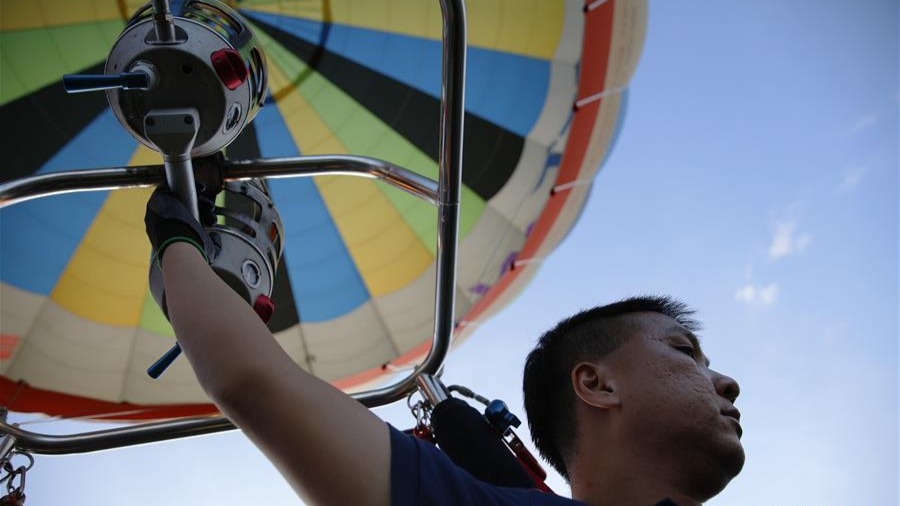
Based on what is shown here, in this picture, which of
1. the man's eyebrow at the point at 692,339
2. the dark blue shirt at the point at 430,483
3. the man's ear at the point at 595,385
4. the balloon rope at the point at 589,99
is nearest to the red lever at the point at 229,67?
the dark blue shirt at the point at 430,483

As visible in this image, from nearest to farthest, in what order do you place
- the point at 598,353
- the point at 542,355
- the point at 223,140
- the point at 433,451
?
1. the point at 433,451
2. the point at 223,140
3. the point at 598,353
4. the point at 542,355

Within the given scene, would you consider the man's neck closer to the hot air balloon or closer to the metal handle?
the metal handle

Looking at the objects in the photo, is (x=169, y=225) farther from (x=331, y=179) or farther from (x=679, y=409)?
(x=331, y=179)

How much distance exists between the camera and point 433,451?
0.92 metres

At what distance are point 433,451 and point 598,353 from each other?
0.58 metres

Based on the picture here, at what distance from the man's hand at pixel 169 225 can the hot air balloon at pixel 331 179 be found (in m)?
2.28

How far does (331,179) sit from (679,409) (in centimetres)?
256

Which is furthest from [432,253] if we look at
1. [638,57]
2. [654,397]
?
[654,397]

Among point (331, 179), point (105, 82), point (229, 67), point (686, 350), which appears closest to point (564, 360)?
point (686, 350)

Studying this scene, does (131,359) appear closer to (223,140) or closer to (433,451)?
(223,140)

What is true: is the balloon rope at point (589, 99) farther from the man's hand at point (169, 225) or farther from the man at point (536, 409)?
the man's hand at point (169, 225)

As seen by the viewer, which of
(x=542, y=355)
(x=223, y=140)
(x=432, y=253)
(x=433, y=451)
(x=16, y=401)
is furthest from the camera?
(x=432, y=253)

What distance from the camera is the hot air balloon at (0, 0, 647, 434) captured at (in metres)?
3.22

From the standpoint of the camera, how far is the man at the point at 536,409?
0.78 m
